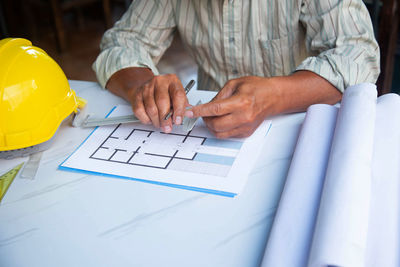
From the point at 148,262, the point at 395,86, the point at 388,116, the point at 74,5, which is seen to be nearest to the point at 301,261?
the point at 148,262

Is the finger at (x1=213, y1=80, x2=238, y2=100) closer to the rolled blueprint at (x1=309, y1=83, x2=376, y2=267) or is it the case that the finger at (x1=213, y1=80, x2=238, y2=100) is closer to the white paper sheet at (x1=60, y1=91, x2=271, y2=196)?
the white paper sheet at (x1=60, y1=91, x2=271, y2=196)

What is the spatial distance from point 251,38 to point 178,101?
0.47 metres

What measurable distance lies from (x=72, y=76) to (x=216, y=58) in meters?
2.02

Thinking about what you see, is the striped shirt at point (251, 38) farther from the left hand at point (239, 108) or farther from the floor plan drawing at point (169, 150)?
the floor plan drawing at point (169, 150)

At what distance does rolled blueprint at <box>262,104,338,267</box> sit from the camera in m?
0.53

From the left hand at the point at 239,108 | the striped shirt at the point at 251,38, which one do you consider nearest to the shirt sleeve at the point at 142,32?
the striped shirt at the point at 251,38

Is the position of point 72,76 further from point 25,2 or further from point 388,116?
point 388,116

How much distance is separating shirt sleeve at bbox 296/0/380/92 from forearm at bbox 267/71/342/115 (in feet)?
0.06

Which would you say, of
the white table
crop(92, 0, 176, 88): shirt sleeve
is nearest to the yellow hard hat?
the white table

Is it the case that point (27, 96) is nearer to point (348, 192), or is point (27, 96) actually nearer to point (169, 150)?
point (169, 150)

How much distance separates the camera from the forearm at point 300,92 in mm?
883

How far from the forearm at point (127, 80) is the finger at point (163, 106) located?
5.1 inches

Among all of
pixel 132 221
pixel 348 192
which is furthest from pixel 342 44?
pixel 132 221

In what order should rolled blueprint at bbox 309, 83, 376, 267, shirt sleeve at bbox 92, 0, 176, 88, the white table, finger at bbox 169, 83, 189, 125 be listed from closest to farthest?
rolled blueprint at bbox 309, 83, 376, 267 → the white table → finger at bbox 169, 83, 189, 125 → shirt sleeve at bbox 92, 0, 176, 88
